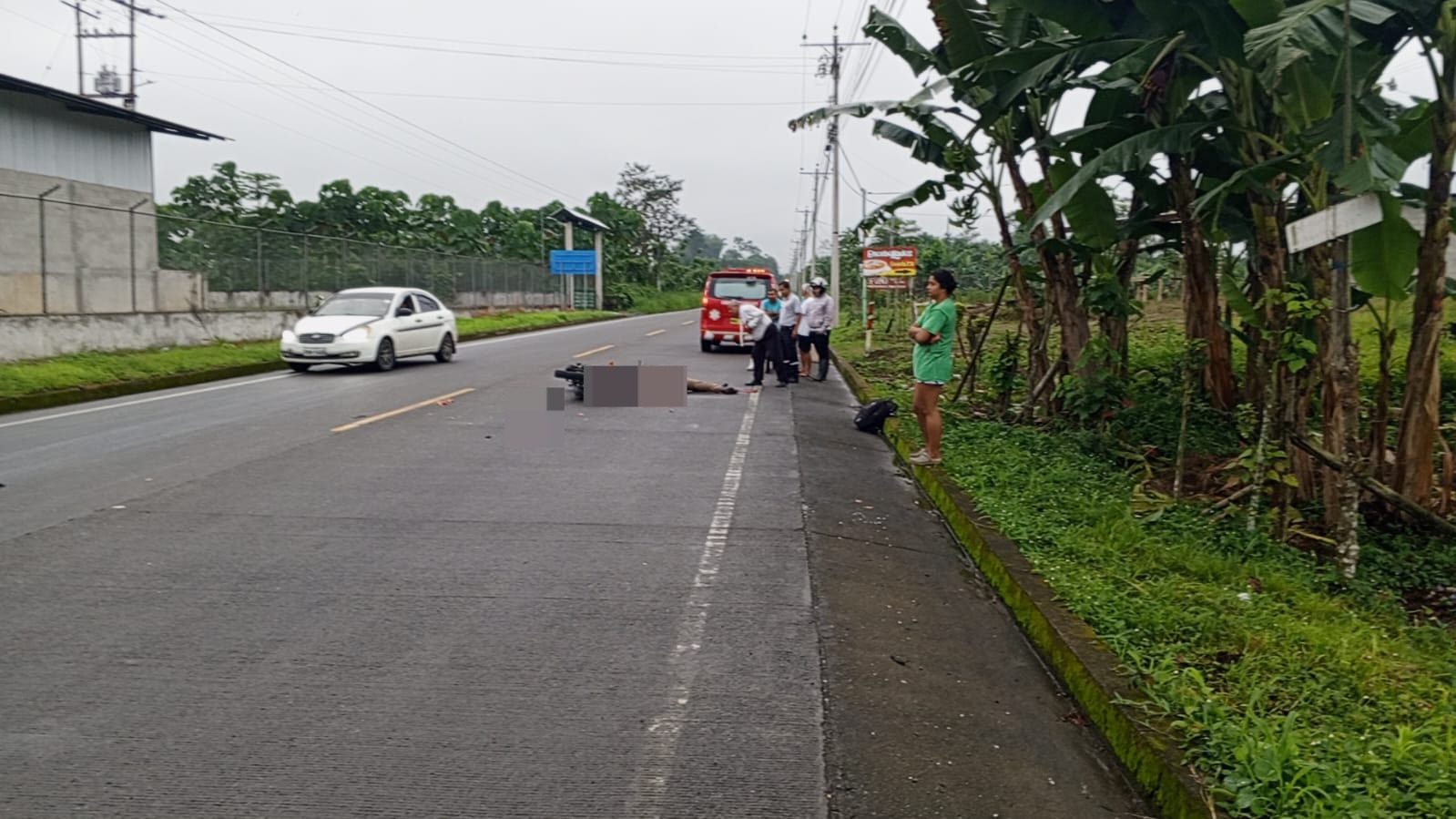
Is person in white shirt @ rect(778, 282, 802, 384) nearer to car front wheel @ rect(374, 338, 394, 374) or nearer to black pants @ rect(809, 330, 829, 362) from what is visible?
black pants @ rect(809, 330, 829, 362)

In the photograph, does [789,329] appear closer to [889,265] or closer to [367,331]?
[367,331]

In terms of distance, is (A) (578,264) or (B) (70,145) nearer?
(B) (70,145)

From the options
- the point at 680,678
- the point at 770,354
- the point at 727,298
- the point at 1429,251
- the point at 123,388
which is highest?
the point at 727,298

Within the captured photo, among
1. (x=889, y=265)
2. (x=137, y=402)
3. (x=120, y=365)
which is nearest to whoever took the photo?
(x=137, y=402)

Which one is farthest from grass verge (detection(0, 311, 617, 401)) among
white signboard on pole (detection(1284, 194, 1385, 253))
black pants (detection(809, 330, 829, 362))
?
white signboard on pole (detection(1284, 194, 1385, 253))

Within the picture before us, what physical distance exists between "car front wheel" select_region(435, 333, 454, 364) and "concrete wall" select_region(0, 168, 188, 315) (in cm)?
586

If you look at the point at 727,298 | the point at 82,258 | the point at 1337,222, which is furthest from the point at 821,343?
the point at 82,258

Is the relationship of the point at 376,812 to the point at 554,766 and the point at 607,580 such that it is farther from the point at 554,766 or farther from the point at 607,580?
the point at 607,580

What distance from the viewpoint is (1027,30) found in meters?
10.0

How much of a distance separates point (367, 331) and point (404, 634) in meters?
13.9

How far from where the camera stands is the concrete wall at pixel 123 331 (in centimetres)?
1631

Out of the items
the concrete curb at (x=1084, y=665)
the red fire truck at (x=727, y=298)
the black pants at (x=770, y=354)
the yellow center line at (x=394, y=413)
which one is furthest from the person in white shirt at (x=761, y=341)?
the concrete curb at (x=1084, y=665)

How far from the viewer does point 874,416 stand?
12.2 meters

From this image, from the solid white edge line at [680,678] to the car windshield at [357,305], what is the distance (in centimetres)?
1245
